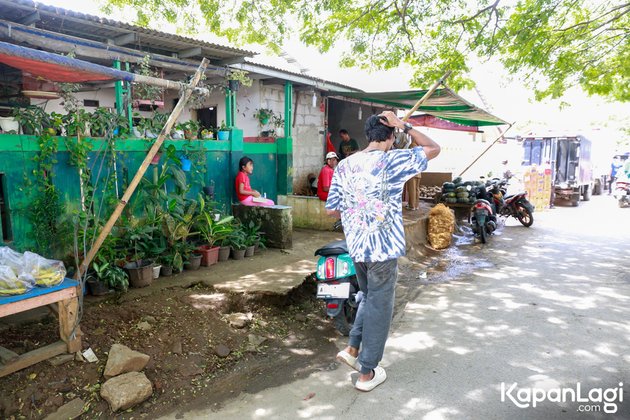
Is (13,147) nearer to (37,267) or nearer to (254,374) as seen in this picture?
(37,267)

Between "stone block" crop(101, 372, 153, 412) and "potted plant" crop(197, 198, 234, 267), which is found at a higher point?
"potted plant" crop(197, 198, 234, 267)

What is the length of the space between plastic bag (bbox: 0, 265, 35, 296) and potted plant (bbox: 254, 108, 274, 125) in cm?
687

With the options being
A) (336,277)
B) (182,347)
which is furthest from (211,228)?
(336,277)

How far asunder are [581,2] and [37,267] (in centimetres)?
966

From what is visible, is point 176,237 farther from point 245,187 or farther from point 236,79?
point 236,79

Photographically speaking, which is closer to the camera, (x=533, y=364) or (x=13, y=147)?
(x=533, y=364)

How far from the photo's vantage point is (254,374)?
3543mm

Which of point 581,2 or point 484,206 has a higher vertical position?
point 581,2

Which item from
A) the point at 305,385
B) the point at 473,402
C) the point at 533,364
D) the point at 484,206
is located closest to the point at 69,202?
the point at 305,385

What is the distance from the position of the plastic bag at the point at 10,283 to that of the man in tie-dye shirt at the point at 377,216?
7.69 ft

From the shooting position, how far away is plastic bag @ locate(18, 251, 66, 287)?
3260 mm

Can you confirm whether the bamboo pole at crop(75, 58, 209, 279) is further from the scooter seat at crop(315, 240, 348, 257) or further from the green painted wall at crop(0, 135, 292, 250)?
the scooter seat at crop(315, 240, 348, 257)

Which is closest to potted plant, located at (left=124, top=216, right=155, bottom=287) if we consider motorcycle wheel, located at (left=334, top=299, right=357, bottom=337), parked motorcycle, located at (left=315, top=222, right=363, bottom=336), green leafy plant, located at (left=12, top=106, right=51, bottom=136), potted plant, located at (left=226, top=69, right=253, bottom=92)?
green leafy plant, located at (left=12, top=106, right=51, bottom=136)
